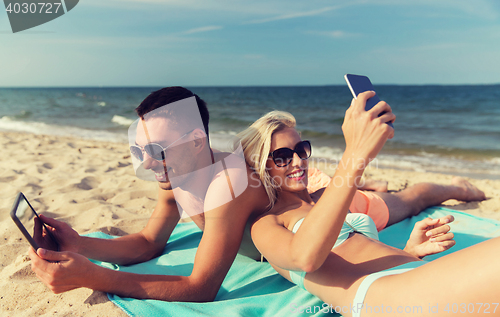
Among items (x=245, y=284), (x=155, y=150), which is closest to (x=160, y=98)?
(x=155, y=150)

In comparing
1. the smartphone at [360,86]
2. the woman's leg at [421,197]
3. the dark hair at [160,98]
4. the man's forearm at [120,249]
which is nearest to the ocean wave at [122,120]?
the man's forearm at [120,249]

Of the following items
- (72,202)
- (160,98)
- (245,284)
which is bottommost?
(72,202)

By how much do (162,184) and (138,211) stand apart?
62.3 inches

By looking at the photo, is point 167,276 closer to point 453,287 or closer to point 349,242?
point 349,242

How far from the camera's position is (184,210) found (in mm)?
2537

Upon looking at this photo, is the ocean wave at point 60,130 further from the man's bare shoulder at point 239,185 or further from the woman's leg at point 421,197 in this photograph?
the man's bare shoulder at point 239,185

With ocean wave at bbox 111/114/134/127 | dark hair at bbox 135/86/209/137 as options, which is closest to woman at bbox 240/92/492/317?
dark hair at bbox 135/86/209/137

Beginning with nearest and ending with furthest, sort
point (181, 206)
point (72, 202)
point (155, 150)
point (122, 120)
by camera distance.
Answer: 1. point (155, 150)
2. point (181, 206)
3. point (72, 202)
4. point (122, 120)

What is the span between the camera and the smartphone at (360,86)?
1307mm

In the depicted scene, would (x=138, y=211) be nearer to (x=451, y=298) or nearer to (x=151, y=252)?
(x=151, y=252)

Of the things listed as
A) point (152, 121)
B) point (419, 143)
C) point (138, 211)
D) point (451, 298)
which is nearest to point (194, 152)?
point (152, 121)

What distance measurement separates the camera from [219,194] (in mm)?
1893

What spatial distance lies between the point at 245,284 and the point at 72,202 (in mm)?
2300

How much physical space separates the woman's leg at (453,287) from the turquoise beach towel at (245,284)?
69 cm
